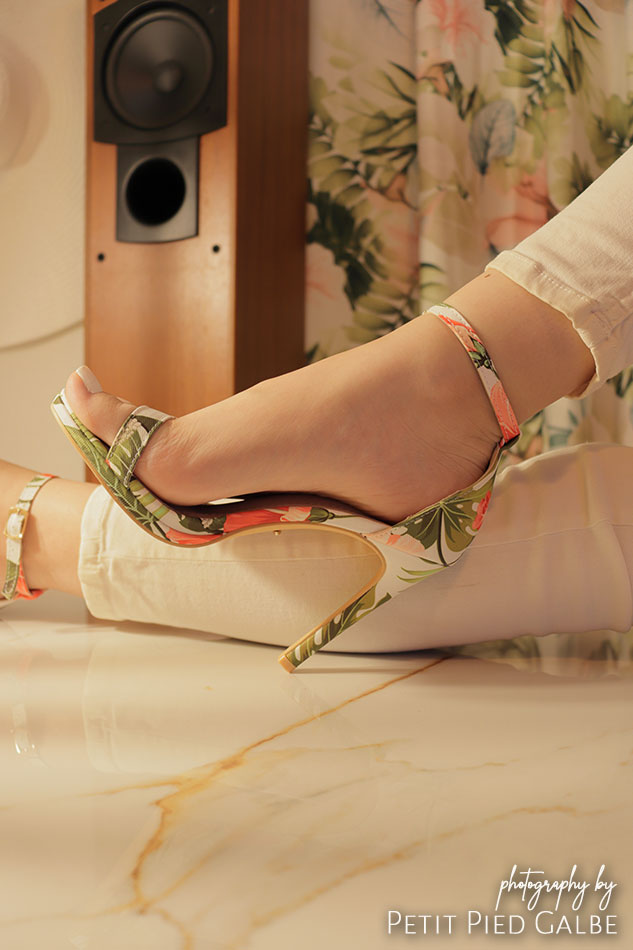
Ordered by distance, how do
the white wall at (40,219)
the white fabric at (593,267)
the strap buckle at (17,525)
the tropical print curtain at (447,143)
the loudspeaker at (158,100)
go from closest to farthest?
the white fabric at (593,267)
the strap buckle at (17,525)
the loudspeaker at (158,100)
the tropical print curtain at (447,143)
the white wall at (40,219)

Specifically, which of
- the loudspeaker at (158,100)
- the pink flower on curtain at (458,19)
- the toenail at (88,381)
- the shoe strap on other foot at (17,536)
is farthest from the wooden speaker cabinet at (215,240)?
the toenail at (88,381)

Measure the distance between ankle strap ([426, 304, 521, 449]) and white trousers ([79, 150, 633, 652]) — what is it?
A: 0.05 metres

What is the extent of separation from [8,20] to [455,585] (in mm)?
1640

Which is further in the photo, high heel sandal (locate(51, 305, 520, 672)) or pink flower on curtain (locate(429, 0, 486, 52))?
pink flower on curtain (locate(429, 0, 486, 52))

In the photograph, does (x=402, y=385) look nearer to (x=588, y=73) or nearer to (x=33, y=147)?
(x=588, y=73)

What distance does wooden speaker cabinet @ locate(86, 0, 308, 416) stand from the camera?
132 cm

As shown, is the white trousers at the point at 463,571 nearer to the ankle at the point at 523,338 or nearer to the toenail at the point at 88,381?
the ankle at the point at 523,338

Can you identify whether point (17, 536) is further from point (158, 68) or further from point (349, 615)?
point (158, 68)

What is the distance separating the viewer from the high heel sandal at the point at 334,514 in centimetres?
A: 56

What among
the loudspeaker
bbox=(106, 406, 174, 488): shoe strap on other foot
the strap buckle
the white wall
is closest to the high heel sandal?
bbox=(106, 406, 174, 488): shoe strap on other foot

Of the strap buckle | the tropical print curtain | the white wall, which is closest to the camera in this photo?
the strap buckle

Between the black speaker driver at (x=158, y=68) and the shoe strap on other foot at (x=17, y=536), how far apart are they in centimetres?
82

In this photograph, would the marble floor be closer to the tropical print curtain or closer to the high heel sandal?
the high heel sandal

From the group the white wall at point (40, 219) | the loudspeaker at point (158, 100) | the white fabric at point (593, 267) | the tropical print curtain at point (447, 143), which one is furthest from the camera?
the white wall at point (40, 219)
